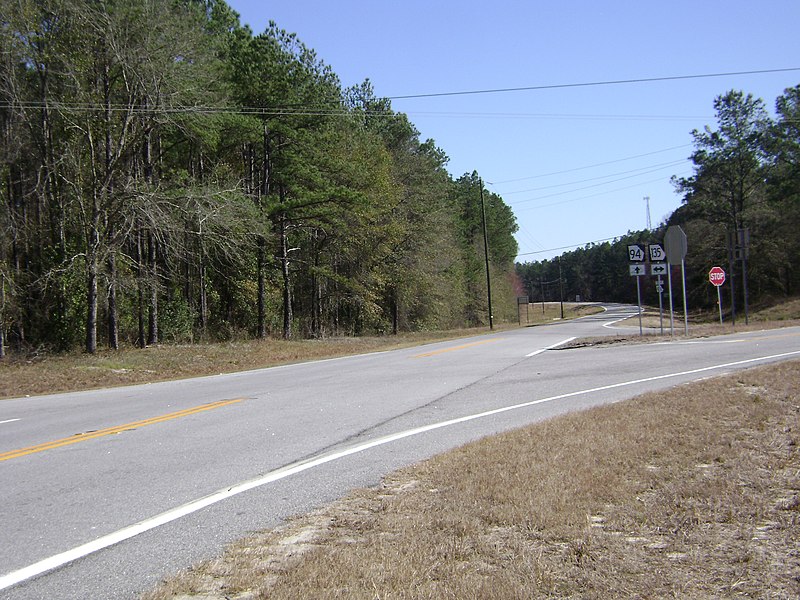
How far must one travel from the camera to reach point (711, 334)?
24812 mm

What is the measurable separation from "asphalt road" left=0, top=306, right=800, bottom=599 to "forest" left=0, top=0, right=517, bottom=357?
33.8 ft

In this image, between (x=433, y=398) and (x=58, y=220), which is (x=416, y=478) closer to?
(x=433, y=398)

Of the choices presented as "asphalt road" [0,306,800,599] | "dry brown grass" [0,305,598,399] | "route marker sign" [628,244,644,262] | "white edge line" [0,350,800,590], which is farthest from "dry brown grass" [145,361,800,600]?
"route marker sign" [628,244,644,262]

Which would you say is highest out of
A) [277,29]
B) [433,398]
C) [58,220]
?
[277,29]

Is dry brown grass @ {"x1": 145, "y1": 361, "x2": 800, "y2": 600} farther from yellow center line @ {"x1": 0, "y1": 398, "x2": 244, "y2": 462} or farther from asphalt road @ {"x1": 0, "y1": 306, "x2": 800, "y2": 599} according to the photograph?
yellow center line @ {"x1": 0, "y1": 398, "x2": 244, "y2": 462}

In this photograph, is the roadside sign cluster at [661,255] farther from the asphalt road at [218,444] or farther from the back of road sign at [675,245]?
the asphalt road at [218,444]

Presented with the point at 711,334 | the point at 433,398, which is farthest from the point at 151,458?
the point at 711,334

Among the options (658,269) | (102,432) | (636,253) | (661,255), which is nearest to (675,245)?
(661,255)

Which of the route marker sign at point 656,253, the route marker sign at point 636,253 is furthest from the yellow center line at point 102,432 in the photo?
the route marker sign at point 656,253

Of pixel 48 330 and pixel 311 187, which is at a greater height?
pixel 311 187

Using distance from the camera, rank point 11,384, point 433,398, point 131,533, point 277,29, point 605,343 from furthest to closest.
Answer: point 277,29 → point 605,343 → point 11,384 → point 433,398 → point 131,533

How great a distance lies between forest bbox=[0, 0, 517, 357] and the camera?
23.7 m

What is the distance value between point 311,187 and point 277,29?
776 cm

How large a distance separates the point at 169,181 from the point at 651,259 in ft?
65.2
